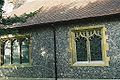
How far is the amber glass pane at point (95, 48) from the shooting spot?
12.8 meters

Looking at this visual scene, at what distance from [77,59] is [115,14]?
3.07 meters

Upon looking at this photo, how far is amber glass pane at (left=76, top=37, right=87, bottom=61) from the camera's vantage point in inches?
523

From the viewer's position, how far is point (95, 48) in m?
12.9

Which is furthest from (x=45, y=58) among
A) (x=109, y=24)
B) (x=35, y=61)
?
(x=109, y=24)

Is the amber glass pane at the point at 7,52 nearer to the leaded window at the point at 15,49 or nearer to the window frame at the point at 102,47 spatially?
the leaded window at the point at 15,49

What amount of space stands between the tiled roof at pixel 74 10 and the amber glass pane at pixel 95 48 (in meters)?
1.18

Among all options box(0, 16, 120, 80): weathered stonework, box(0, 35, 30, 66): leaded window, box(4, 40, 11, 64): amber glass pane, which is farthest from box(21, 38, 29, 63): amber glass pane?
box(4, 40, 11, 64): amber glass pane

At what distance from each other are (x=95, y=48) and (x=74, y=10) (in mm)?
2643

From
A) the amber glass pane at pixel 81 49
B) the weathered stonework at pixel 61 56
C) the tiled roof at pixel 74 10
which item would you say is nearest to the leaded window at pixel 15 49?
the weathered stonework at pixel 61 56

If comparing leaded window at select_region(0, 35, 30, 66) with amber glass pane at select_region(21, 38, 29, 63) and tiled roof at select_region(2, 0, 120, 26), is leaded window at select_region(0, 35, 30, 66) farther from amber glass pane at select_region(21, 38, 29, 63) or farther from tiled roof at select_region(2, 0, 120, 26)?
tiled roof at select_region(2, 0, 120, 26)

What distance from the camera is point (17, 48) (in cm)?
1612

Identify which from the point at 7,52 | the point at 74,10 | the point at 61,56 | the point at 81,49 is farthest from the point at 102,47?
the point at 7,52

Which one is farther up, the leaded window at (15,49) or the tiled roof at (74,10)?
the tiled roof at (74,10)

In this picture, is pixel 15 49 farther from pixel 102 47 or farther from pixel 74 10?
pixel 102 47
